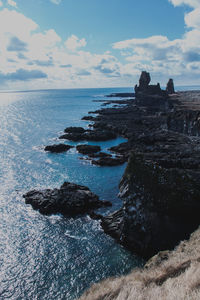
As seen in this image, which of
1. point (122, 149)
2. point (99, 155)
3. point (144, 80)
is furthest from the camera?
point (144, 80)

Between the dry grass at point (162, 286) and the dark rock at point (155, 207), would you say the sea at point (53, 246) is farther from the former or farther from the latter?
the dry grass at point (162, 286)

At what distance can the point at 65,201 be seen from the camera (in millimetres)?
38656

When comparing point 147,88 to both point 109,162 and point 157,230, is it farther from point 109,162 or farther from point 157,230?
point 157,230

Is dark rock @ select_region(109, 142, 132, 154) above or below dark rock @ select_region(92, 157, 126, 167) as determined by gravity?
above

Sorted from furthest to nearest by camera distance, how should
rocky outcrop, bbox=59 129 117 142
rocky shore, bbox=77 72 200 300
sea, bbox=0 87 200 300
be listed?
rocky outcrop, bbox=59 129 117 142
sea, bbox=0 87 200 300
rocky shore, bbox=77 72 200 300

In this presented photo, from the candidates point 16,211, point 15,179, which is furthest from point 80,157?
point 16,211

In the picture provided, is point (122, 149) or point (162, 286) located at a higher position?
point (162, 286)

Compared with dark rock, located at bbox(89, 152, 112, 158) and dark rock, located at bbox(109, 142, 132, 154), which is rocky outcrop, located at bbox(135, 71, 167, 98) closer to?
dark rock, located at bbox(109, 142, 132, 154)

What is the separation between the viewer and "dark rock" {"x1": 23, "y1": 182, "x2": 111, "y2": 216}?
37.6 meters

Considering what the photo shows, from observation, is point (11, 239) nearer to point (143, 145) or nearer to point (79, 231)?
point (79, 231)

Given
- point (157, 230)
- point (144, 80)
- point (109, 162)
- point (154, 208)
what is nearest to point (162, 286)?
point (157, 230)

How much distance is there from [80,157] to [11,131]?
57890 millimetres

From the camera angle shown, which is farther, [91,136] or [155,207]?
[91,136]

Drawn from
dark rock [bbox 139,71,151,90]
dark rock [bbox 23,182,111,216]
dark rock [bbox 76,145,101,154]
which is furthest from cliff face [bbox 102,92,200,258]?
dark rock [bbox 139,71,151,90]
